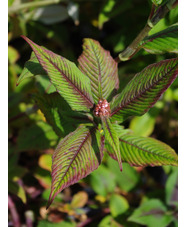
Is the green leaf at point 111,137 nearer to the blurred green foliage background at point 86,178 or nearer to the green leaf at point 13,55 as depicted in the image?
the blurred green foliage background at point 86,178

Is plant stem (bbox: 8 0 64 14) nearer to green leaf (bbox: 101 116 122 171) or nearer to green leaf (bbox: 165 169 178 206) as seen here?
green leaf (bbox: 101 116 122 171)

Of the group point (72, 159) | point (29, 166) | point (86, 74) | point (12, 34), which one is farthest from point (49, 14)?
point (72, 159)

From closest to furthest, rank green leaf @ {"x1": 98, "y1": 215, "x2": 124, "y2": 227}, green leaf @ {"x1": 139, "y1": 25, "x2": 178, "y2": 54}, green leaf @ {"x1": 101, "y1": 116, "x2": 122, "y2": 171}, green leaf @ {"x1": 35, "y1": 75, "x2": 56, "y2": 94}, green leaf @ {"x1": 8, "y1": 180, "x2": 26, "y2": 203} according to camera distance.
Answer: green leaf @ {"x1": 101, "y1": 116, "x2": 122, "y2": 171} → green leaf @ {"x1": 139, "y1": 25, "x2": 178, "y2": 54} → green leaf @ {"x1": 35, "y1": 75, "x2": 56, "y2": 94} → green leaf @ {"x1": 8, "y1": 180, "x2": 26, "y2": 203} → green leaf @ {"x1": 98, "y1": 215, "x2": 124, "y2": 227}

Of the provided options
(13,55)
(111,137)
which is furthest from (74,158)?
(13,55)

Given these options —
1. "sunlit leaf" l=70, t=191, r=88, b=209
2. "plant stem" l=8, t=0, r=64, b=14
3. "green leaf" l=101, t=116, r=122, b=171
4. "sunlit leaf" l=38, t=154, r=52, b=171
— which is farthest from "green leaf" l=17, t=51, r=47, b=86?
"sunlit leaf" l=70, t=191, r=88, b=209

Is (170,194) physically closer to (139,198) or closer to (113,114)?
(139,198)

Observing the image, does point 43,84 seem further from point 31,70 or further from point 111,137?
point 111,137
